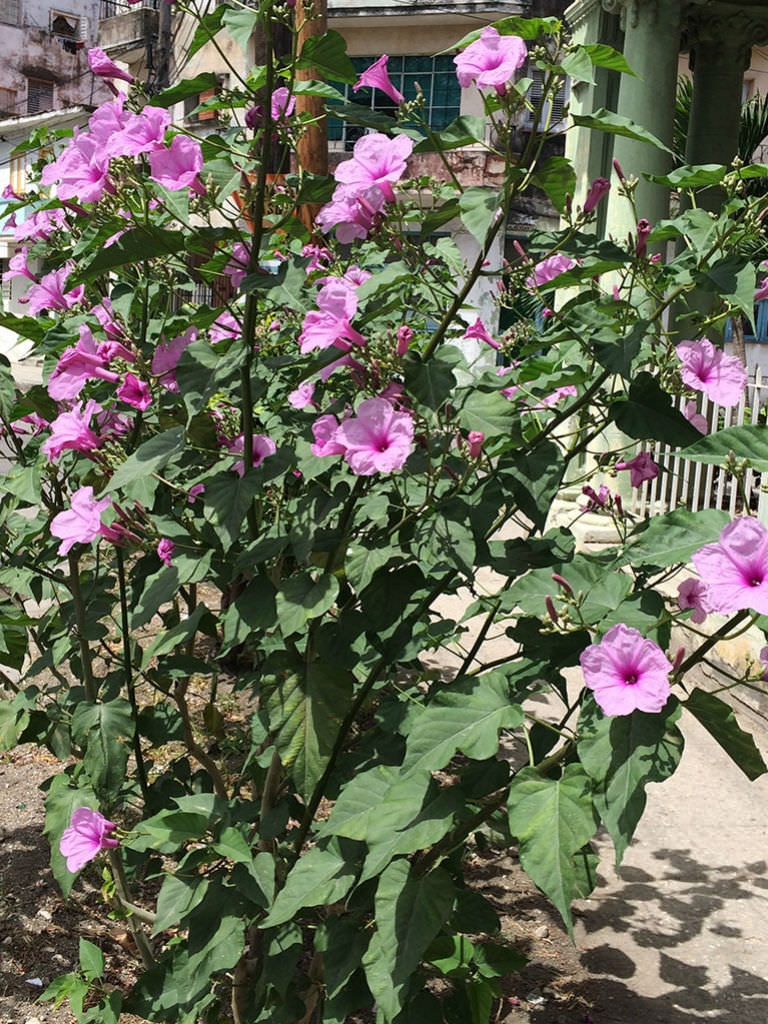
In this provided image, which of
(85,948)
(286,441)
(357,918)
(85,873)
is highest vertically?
(286,441)

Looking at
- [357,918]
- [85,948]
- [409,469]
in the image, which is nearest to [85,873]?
[85,948]

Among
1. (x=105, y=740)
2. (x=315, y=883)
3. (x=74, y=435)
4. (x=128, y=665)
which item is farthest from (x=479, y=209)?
(x=105, y=740)

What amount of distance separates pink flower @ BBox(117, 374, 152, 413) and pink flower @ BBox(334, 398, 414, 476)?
548mm

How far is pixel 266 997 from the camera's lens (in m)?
1.94

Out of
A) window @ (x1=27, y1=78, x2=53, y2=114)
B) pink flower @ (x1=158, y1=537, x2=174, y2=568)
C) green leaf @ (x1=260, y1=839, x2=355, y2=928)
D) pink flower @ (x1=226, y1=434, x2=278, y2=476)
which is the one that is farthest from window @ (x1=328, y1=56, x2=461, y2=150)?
window @ (x1=27, y1=78, x2=53, y2=114)

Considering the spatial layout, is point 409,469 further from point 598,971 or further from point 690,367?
point 598,971

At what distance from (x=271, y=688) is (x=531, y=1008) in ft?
4.63

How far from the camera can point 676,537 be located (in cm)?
127

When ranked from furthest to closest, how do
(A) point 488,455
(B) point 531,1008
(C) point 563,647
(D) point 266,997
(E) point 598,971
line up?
(E) point 598,971
(B) point 531,1008
(D) point 266,997
(A) point 488,455
(C) point 563,647

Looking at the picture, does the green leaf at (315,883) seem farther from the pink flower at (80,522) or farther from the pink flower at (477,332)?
the pink flower at (477,332)

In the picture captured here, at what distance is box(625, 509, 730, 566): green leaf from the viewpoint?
1.24m

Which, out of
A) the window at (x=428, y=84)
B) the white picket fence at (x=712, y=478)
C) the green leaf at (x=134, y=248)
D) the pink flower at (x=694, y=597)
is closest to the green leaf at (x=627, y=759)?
the pink flower at (x=694, y=597)

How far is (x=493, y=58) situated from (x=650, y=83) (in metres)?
5.64

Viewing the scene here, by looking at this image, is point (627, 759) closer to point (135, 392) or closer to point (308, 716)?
point (308, 716)
